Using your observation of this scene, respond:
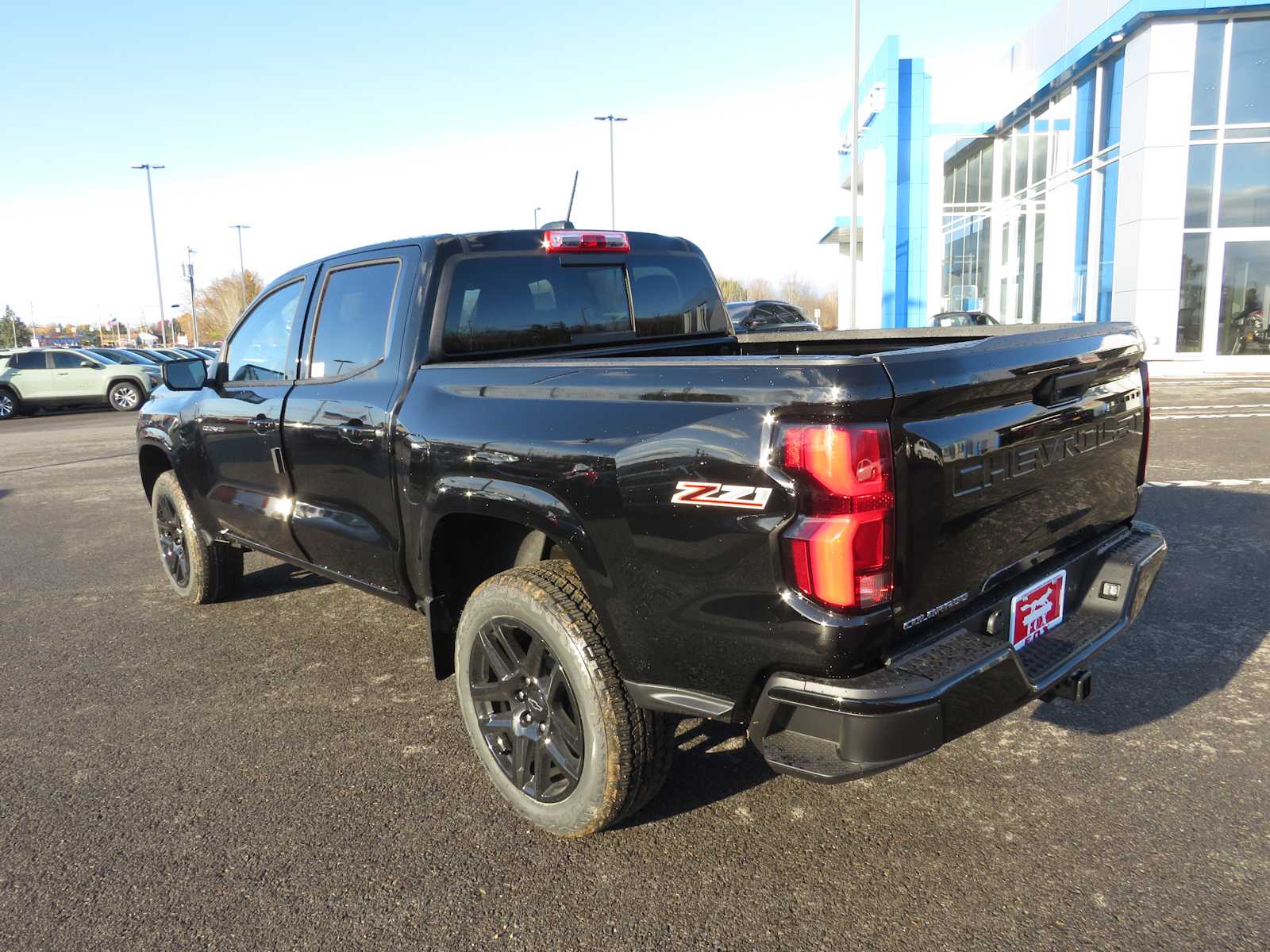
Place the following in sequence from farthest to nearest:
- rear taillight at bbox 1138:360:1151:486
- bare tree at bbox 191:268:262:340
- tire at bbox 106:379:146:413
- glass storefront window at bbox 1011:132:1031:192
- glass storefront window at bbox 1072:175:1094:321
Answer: bare tree at bbox 191:268:262:340, glass storefront window at bbox 1011:132:1031:192, glass storefront window at bbox 1072:175:1094:321, tire at bbox 106:379:146:413, rear taillight at bbox 1138:360:1151:486

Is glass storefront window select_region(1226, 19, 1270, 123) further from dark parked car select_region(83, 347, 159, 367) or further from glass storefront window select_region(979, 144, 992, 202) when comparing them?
dark parked car select_region(83, 347, 159, 367)

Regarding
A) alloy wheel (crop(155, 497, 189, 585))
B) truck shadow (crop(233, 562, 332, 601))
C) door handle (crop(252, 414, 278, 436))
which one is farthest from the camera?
truck shadow (crop(233, 562, 332, 601))

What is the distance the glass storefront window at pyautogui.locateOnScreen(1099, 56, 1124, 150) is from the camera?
69.6 feet

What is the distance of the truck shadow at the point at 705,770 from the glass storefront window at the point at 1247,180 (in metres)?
21.5

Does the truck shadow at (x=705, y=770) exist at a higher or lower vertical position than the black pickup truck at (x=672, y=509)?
lower

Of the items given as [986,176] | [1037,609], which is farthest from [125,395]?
[986,176]

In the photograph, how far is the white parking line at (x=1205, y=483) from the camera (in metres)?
7.43

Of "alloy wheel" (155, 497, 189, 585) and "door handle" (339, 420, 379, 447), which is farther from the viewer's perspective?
"alloy wheel" (155, 497, 189, 585)

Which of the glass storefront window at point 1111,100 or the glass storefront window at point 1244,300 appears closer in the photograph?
the glass storefront window at point 1244,300

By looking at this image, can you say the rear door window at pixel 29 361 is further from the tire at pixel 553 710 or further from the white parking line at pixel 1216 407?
the white parking line at pixel 1216 407

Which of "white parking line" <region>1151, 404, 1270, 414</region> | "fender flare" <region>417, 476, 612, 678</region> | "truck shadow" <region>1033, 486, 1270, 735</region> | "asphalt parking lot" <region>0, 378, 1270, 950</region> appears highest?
"fender flare" <region>417, 476, 612, 678</region>

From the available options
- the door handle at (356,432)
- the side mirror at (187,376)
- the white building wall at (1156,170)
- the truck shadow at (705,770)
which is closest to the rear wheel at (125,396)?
the side mirror at (187,376)

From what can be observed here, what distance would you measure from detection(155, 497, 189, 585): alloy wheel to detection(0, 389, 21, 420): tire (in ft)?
64.8

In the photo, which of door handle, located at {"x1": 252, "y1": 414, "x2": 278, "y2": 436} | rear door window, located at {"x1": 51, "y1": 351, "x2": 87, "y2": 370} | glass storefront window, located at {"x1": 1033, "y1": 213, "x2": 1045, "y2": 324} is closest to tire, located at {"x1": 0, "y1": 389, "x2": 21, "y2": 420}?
rear door window, located at {"x1": 51, "y1": 351, "x2": 87, "y2": 370}
